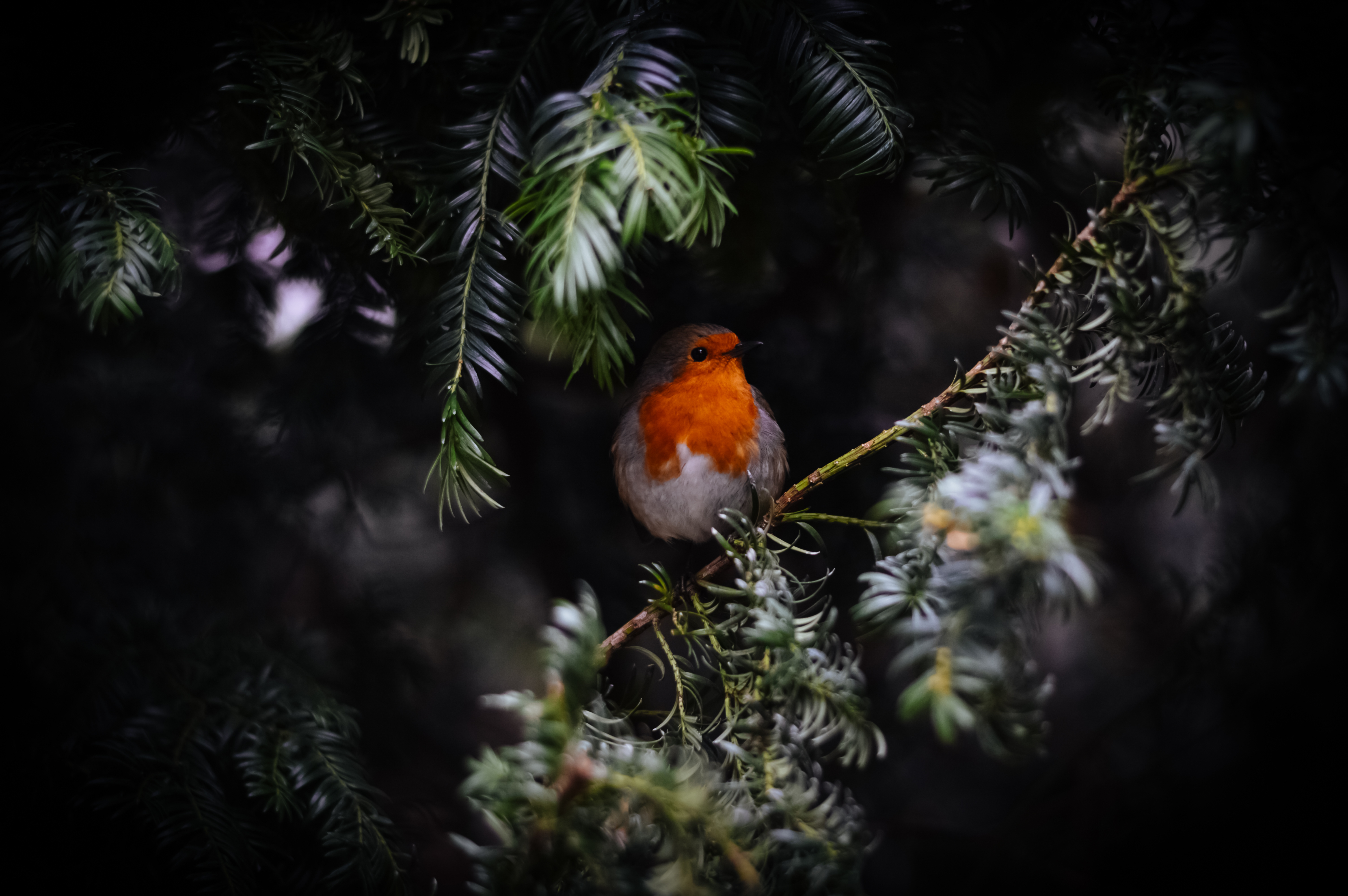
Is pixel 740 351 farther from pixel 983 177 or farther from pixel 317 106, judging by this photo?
pixel 317 106

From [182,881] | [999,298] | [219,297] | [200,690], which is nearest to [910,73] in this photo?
[999,298]

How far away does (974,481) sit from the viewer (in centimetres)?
52

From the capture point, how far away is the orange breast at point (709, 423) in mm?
1188

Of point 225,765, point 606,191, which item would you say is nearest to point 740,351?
point 606,191

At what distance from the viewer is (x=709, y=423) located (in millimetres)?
1193

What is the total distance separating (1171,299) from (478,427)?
2.85 ft

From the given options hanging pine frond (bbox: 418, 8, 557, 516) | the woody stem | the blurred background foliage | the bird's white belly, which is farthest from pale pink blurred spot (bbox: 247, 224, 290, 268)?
the woody stem

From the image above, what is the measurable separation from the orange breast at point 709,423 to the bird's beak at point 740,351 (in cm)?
2

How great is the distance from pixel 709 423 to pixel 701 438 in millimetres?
29

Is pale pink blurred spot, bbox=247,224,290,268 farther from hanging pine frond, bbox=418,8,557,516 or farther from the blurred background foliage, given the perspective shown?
hanging pine frond, bbox=418,8,557,516

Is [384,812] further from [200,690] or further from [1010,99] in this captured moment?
[1010,99]

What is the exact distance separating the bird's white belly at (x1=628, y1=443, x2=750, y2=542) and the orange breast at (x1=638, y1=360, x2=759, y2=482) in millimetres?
10

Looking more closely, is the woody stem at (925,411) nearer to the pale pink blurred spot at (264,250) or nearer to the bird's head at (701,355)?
the bird's head at (701,355)

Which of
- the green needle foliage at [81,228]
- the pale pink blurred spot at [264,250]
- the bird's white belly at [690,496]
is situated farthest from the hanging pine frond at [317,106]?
the bird's white belly at [690,496]
